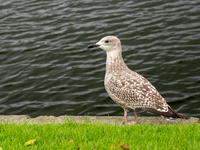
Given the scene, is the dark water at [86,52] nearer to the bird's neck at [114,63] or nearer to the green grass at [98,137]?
the bird's neck at [114,63]

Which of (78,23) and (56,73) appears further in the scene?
(78,23)

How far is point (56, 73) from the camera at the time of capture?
38.0ft

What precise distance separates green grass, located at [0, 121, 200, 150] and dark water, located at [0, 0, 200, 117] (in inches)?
143

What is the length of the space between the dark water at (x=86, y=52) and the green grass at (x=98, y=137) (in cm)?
362

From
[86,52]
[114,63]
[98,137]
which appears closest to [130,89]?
[114,63]

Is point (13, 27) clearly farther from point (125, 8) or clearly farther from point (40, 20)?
point (125, 8)

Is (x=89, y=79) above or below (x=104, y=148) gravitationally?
below

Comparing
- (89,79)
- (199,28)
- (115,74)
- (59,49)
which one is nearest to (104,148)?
(115,74)

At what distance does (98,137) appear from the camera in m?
5.39

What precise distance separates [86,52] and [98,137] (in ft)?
25.0

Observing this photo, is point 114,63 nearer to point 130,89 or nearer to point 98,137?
point 130,89

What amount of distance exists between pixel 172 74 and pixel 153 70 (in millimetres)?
662

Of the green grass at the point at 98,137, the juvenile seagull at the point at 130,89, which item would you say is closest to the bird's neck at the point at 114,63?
the juvenile seagull at the point at 130,89

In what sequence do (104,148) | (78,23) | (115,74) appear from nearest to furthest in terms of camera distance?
(104,148)
(115,74)
(78,23)
